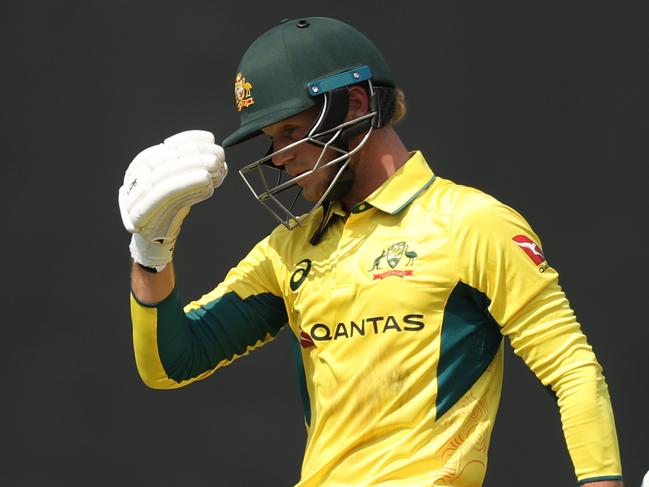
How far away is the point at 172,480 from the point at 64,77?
1.06m

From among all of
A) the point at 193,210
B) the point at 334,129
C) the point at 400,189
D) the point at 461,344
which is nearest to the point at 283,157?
the point at 334,129

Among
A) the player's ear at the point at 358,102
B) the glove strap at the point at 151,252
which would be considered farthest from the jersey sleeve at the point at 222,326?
the player's ear at the point at 358,102

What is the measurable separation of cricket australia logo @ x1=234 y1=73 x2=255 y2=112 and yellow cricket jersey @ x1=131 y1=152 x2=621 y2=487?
0.93 ft

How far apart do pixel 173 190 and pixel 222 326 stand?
1.39ft

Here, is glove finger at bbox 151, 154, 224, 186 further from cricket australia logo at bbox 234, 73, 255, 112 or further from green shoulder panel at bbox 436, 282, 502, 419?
green shoulder panel at bbox 436, 282, 502, 419

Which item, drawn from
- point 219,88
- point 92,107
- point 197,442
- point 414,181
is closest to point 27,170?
point 92,107

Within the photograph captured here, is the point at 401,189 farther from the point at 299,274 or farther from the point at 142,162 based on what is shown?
the point at 142,162

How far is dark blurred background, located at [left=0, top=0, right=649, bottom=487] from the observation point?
14.3ft

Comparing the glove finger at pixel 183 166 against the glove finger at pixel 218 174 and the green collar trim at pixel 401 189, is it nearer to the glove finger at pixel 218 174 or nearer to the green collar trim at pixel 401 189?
the glove finger at pixel 218 174

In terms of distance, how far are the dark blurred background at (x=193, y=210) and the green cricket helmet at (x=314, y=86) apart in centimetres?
109

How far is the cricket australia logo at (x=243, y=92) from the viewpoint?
3256 millimetres

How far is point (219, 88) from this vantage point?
445 cm

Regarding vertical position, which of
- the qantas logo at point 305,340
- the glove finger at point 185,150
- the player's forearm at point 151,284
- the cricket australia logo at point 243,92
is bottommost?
the qantas logo at point 305,340

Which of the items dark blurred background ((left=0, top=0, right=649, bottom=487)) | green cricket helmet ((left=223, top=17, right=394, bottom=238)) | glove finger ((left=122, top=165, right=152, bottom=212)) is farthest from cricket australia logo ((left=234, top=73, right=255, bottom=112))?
dark blurred background ((left=0, top=0, right=649, bottom=487))
